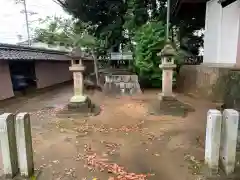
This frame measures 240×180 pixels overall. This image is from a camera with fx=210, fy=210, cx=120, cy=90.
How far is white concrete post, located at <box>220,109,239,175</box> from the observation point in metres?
3.21

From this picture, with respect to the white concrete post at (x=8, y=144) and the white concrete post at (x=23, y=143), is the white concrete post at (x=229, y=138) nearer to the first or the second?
the white concrete post at (x=23, y=143)

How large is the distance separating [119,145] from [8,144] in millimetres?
2677

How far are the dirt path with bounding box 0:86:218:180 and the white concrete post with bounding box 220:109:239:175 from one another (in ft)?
2.06

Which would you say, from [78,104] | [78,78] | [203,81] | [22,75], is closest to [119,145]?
[78,104]

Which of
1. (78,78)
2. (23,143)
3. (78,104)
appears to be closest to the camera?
(23,143)

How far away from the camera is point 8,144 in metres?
3.30

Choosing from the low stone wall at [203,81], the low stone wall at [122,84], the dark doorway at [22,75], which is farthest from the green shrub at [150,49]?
the dark doorway at [22,75]

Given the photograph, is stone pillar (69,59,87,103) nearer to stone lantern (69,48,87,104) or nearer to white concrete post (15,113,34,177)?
stone lantern (69,48,87,104)

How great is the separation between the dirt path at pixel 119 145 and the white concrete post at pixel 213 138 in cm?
45

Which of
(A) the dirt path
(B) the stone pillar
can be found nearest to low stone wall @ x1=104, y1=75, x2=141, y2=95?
(A) the dirt path

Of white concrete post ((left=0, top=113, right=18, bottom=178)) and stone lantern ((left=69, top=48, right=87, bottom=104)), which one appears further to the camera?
stone lantern ((left=69, top=48, right=87, bottom=104))

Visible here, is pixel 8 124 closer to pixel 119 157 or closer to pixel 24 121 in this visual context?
pixel 24 121

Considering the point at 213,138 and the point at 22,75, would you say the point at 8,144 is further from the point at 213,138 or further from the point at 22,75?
the point at 22,75

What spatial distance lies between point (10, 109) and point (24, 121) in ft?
21.2
